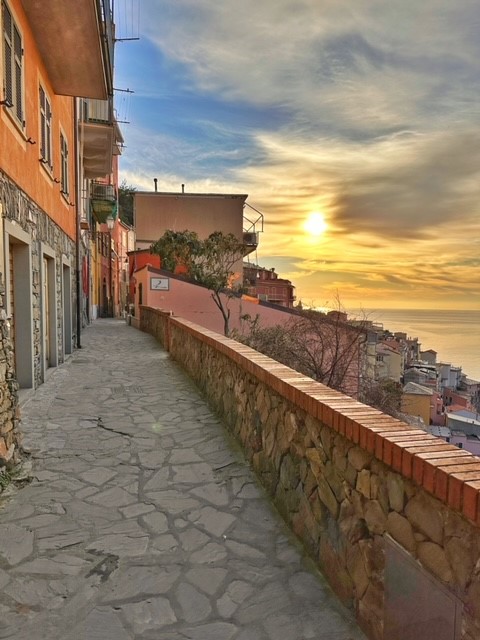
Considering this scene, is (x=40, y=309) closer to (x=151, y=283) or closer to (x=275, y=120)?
(x=275, y=120)

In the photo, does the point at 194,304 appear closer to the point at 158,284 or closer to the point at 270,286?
the point at 158,284

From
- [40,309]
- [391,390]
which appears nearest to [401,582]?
[40,309]

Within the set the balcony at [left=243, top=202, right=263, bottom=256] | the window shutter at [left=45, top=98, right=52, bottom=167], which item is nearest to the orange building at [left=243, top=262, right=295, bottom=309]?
the balcony at [left=243, top=202, right=263, bottom=256]

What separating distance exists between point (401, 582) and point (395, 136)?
1110 cm

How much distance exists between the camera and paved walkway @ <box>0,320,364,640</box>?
222 centimetres

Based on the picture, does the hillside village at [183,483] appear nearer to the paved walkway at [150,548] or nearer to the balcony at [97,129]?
the paved walkway at [150,548]

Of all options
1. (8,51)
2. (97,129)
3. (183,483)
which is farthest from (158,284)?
(183,483)

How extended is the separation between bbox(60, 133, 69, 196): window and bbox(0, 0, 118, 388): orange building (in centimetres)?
2

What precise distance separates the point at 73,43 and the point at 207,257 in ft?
47.8

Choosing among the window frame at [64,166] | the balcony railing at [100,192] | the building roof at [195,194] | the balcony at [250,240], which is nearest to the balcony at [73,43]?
the window frame at [64,166]

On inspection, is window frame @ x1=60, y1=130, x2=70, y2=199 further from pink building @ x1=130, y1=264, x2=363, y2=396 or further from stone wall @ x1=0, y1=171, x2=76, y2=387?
pink building @ x1=130, y1=264, x2=363, y2=396

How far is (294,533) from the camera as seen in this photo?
2.96m

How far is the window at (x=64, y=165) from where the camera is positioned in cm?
951

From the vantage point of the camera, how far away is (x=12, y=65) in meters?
5.62
